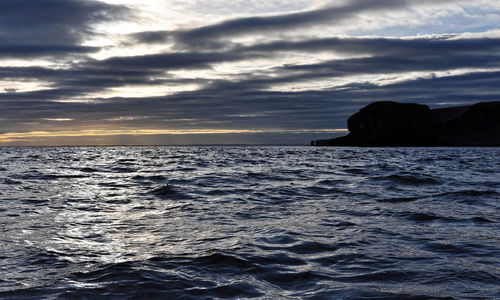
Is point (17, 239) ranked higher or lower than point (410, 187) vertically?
higher

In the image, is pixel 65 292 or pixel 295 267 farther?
pixel 295 267

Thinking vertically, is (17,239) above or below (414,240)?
above

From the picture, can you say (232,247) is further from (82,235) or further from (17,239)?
(17,239)

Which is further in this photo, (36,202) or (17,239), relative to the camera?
(36,202)

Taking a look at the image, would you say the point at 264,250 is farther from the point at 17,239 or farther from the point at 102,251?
the point at 17,239

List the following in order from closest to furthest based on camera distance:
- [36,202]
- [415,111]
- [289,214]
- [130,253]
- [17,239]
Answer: [130,253], [17,239], [289,214], [36,202], [415,111]

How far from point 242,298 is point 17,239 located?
16.6 feet

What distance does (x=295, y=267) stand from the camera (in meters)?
5.89

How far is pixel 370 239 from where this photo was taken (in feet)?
25.0

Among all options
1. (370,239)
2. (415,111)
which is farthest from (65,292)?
(415,111)

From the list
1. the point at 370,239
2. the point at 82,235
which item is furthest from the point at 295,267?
the point at 82,235

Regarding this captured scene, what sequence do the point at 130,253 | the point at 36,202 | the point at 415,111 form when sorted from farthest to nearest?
the point at 415,111 → the point at 36,202 → the point at 130,253

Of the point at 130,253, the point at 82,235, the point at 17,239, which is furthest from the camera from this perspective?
the point at 82,235

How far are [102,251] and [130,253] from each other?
52 cm
